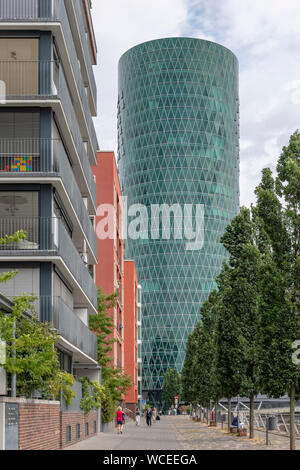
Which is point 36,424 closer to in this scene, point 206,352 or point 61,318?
point 61,318

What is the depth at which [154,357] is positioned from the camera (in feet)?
571

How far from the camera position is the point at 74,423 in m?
33.4

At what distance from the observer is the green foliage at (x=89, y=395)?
37.6 metres

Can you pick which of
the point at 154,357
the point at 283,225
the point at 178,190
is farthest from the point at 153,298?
the point at 283,225

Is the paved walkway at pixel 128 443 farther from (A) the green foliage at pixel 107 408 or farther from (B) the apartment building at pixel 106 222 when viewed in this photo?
(B) the apartment building at pixel 106 222

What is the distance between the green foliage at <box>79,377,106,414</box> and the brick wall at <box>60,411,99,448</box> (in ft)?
1.55

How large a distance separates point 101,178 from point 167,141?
111600 millimetres

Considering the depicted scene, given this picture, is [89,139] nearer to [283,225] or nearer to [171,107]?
[283,225]

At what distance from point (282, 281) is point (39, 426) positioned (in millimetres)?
10891

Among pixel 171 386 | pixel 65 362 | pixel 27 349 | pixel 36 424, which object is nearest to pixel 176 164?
pixel 171 386

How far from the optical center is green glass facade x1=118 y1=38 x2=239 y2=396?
565 feet

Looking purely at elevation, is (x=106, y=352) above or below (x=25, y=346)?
above

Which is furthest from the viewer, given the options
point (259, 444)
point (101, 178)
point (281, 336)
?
point (101, 178)

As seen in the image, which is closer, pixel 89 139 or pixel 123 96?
pixel 89 139
